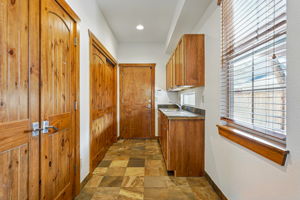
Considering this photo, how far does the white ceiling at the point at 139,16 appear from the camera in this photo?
2.71 metres

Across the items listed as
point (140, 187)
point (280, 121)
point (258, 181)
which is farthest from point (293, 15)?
point (140, 187)

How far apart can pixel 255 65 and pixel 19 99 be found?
181 cm

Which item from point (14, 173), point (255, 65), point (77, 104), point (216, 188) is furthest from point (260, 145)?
point (77, 104)

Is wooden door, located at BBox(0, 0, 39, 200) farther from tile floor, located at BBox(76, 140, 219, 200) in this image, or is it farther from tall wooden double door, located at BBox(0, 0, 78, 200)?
tile floor, located at BBox(76, 140, 219, 200)

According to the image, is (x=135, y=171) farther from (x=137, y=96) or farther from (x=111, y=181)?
(x=137, y=96)

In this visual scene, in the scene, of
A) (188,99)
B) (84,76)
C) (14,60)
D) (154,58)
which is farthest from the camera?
(154,58)

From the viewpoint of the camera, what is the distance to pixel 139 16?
3.15m

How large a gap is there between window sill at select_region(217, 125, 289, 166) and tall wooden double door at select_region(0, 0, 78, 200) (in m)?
1.64

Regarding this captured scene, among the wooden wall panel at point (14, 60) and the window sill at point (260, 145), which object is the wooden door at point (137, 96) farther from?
the wooden wall panel at point (14, 60)

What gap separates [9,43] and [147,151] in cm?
306

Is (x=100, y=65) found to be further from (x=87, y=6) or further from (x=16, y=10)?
(x=16, y=10)

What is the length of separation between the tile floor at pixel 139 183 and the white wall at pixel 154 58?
76.3 inches

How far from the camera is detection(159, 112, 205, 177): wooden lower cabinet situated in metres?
2.40

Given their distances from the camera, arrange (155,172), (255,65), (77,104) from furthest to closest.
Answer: (155,172) → (77,104) → (255,65)
